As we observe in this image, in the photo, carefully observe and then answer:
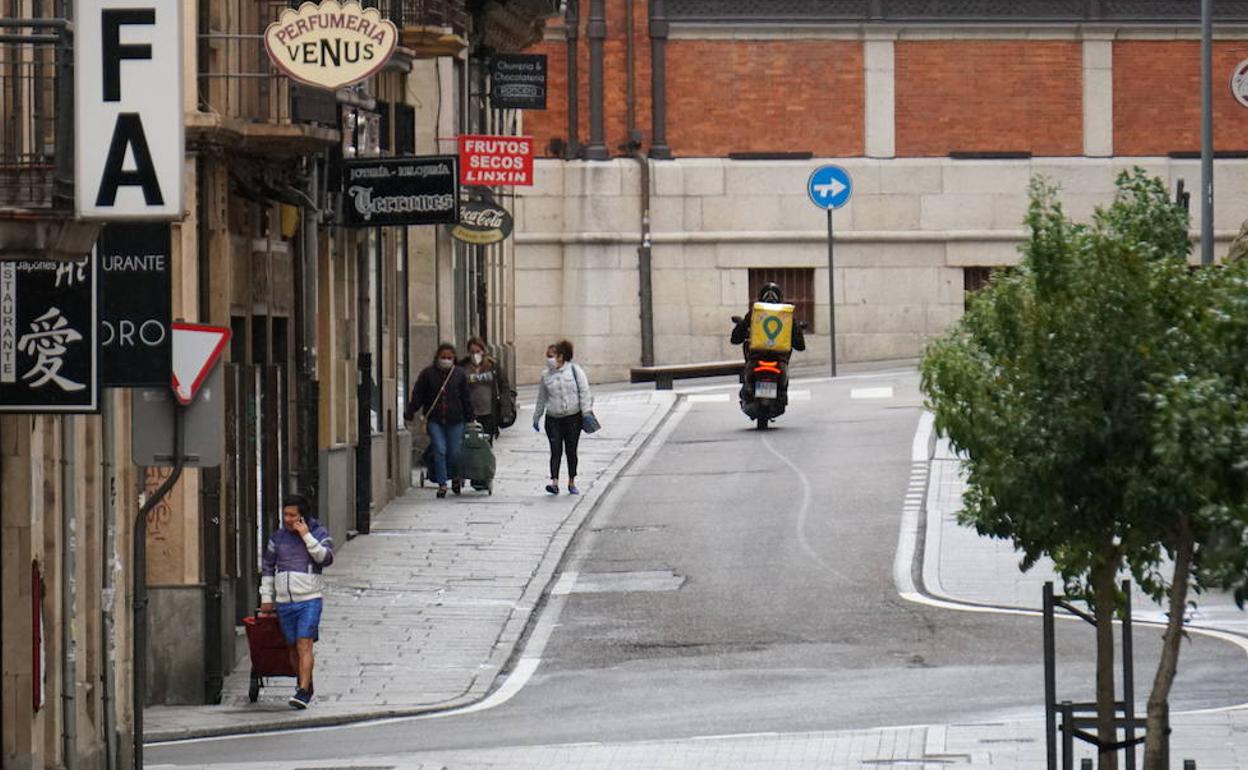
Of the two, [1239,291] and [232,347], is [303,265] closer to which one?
[232,347]

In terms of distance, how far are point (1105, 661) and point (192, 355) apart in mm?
5158

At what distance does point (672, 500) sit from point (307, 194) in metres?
6.26

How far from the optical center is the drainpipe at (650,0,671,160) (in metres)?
45.1

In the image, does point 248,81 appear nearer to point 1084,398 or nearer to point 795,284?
point 1084,398

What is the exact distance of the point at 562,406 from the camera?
98.0 feet

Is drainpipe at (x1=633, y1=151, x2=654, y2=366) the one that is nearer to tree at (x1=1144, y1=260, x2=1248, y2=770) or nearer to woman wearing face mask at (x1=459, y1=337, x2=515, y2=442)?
woman wearing face mask at (x1=459, y1=337, x2=515, y2=442)

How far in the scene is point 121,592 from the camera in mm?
18453

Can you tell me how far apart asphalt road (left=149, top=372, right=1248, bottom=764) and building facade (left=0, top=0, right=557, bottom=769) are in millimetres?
1664

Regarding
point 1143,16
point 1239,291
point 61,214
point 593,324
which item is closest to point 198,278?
point 61,214

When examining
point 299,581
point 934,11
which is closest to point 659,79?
point 934,11

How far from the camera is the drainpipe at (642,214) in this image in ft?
147

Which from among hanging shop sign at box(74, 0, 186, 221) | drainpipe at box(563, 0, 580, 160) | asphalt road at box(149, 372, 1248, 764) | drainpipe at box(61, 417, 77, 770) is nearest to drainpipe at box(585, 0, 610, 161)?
drainpipe at box(563, 0, 580, 160)

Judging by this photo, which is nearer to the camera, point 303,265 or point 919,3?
point 303,265

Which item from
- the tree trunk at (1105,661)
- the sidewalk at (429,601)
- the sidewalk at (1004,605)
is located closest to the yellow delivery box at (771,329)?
the sidewalk at (429,601)
